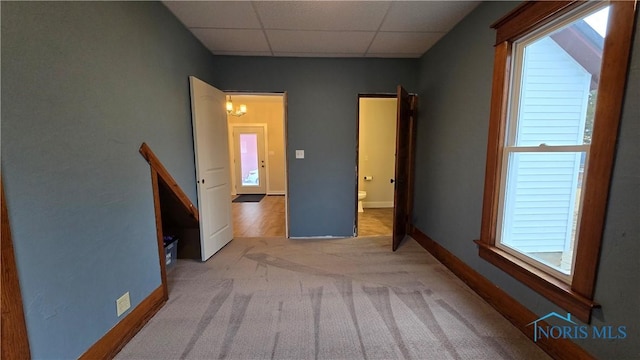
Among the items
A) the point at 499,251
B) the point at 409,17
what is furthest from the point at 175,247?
the point at 409,17

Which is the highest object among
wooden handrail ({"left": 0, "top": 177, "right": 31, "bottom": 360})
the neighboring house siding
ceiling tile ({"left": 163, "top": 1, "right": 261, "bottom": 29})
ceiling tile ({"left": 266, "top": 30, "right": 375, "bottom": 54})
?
ceiling tile ({"left": 266, "top": 30, "right": 375, "bottom": 54})

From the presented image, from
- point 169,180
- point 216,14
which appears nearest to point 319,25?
point 216,14

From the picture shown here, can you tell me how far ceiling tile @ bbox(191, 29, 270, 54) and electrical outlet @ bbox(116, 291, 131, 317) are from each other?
2450 mm

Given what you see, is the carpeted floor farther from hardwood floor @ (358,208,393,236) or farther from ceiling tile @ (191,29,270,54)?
ceiling tile @ (191,29,270,54)

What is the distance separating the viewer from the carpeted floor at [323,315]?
59.0 inches

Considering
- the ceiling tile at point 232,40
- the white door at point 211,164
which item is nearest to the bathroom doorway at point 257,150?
the white door at point 211,164

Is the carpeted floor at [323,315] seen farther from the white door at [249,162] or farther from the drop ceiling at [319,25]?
the white door at [249,162]

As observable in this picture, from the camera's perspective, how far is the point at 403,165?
3162 mm

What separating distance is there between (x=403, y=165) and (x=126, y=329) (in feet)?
9.93

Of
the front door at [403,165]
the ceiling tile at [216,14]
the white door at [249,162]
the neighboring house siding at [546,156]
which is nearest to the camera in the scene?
the neighboring house siding at [546,156]

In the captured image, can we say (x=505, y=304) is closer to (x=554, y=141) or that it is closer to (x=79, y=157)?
(x=554, y=141)

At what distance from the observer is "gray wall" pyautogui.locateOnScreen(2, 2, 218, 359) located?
1.04m

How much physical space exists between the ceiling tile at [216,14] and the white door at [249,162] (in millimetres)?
4779

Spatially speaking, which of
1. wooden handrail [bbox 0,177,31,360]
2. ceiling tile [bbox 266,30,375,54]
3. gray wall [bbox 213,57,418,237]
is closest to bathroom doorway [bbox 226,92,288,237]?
gray wall [bbox 213,57,418,237]
